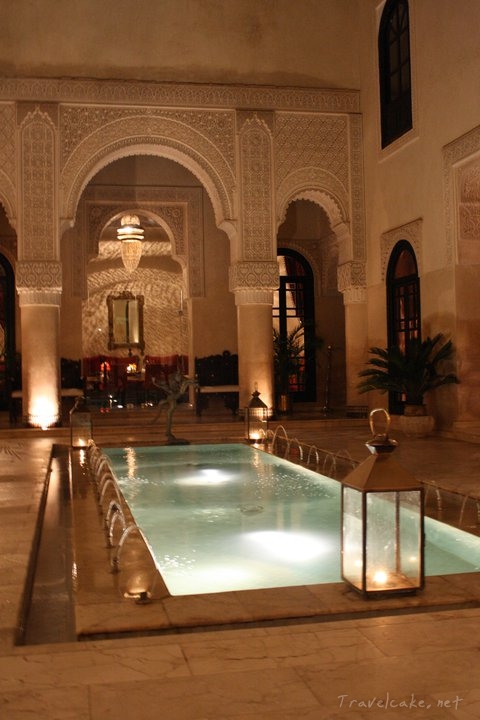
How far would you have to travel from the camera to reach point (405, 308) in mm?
12383

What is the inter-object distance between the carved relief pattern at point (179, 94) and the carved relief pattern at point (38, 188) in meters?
0.44

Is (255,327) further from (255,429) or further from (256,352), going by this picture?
(255,429)

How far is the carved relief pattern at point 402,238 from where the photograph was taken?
11633 millimetres

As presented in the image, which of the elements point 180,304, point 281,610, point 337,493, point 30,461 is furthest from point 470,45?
point 180,304

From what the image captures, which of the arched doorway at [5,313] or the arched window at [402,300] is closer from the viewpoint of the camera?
the arched window at [402,300]

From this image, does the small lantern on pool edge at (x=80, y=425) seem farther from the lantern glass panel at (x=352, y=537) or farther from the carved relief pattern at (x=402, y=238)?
the lantern glass panel at (x=352, y=537)

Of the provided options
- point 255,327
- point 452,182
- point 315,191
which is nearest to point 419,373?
point 452,182

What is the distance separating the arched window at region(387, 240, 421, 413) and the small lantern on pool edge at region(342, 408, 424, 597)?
8.22 metres

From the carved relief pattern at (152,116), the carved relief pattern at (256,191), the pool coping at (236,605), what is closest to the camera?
the pool coping at (236,605)

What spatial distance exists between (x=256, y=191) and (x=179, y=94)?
6.04ft

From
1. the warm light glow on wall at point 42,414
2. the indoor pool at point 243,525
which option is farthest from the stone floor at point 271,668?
the warm light glow on wall at point 42,414

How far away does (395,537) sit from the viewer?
364 cm

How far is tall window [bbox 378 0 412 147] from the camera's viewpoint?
1212 cm

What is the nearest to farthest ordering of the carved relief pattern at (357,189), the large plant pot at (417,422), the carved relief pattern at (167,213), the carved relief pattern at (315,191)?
the large plant pot at (417,422) → the carved relief pattern at (315,191) → the carved relief pattern at (357,189) → the carved relief pattern at (167,213)
